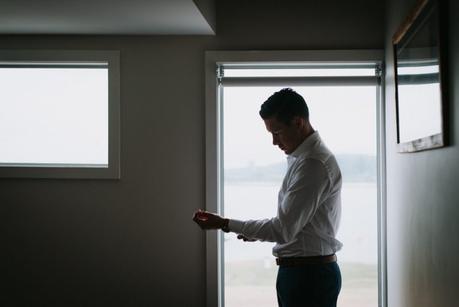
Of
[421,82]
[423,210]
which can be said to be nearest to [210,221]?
[423,210]

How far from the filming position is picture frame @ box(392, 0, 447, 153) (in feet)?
7.28

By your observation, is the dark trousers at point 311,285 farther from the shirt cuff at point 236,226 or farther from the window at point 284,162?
the window at point 284,162

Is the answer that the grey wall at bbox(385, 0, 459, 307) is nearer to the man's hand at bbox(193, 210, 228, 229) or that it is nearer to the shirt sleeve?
the shirt sleeve

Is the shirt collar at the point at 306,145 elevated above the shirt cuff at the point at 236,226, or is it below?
above

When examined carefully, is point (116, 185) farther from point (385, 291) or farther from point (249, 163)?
point (385, 291)

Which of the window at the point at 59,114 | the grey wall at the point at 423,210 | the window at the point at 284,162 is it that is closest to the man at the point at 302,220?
the grey wall at the point at 423,210

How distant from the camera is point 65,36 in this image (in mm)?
3955

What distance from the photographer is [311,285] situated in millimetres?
2396

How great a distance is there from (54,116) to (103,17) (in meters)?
0.91

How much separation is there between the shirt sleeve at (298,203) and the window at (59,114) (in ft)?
5.84

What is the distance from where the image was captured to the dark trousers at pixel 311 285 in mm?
2395

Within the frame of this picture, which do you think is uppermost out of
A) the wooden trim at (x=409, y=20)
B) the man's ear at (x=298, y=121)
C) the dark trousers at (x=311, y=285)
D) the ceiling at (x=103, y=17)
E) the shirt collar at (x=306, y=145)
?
the ceiling at (x=103, y=17)

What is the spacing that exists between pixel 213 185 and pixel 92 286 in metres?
1.02

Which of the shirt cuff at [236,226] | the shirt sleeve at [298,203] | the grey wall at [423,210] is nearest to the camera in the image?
the grey wall at [423,210]
